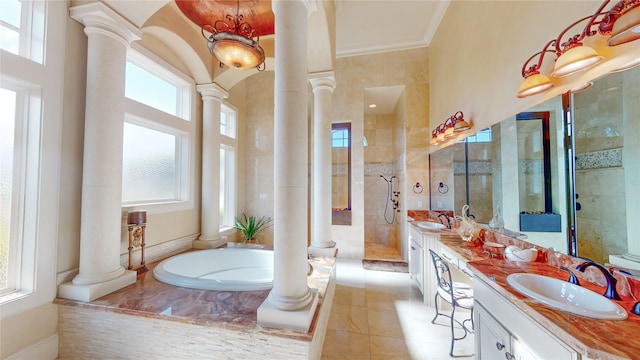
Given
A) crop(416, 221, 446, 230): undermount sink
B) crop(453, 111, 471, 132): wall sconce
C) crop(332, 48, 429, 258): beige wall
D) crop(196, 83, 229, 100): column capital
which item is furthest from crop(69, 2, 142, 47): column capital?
crop(416, 221, 446, 230): undermount sink

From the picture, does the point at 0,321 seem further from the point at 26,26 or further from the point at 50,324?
the point at 26,26

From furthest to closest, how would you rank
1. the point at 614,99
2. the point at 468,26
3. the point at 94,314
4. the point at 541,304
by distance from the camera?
the point at 468,26 → the point at 94,314 → the point at 614,99 → the point at 541,304

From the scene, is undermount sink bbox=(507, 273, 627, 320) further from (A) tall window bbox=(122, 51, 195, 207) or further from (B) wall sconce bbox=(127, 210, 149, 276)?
(A) tall window bbox=(122, 51, 195, 207)

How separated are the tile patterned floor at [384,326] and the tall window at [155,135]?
8.15 feet

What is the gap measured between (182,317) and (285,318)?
0.71m

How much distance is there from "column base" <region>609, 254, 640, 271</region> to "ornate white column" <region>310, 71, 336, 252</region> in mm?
2165

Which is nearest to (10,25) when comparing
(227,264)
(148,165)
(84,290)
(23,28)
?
(23,28)

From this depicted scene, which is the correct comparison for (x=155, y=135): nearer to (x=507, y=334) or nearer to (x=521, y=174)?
(x=507, y=334)

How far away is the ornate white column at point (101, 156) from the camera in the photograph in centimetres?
178

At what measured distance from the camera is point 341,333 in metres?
2.20

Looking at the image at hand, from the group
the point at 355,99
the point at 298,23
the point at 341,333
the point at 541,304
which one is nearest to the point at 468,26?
the point at 355,99

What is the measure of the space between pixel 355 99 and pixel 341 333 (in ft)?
12.2

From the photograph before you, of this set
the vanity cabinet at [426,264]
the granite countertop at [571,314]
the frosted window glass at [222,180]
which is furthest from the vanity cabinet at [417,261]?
the frosted window glass at [222,180]

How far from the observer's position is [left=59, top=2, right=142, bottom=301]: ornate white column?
178 centimetres
